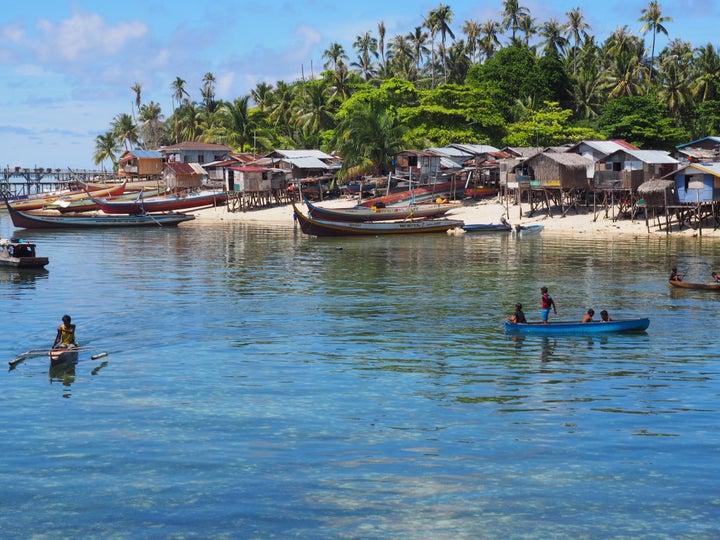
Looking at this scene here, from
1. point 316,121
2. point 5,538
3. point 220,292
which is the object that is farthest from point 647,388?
point 316,121

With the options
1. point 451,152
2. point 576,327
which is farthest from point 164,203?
point 576,327

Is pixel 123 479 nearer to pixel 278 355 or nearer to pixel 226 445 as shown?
pixel 226 445

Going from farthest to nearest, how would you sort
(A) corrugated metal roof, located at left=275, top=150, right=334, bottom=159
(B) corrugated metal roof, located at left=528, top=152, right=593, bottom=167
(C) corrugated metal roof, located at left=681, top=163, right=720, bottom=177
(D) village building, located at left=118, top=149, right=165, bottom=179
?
(D) village building, located at left=118, top=149, right=165, bottom=179, (A) corrugated metal roof, located at left=275, top=150, right=334, bottom=159, (B) corrugated metal roof, located at left=528, top=152, right=593, bottom=167, (C) corrugated metal roof, located at left=681, top=163, right=720, bottom=177

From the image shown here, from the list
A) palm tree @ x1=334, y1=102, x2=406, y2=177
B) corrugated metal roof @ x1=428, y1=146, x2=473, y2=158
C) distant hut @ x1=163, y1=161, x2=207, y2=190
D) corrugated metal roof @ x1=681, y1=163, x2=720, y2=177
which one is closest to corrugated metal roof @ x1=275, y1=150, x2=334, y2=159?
palm tree @ x1=334, y1=102, x2=406, y2=177

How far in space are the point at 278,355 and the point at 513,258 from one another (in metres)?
28.3

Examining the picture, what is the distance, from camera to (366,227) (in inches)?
2726

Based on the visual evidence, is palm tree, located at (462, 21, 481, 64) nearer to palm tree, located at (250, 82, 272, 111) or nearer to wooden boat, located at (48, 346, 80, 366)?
palm tree, located at (250, 82, 272, 111)

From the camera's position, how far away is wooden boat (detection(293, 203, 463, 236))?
6875 centimetres

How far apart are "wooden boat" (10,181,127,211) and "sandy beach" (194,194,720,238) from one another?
20.7 meters

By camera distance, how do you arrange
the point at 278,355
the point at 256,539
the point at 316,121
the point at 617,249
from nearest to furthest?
the point at 256,539 → the point at 278,355 → the point at 617,249 → the point at 316,121

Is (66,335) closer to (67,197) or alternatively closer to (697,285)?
(697,285)

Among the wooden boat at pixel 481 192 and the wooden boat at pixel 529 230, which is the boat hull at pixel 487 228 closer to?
the wooden boat at pixel 529 230

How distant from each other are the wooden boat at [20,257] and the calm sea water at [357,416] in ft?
22.6

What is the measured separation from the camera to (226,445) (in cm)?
1772
